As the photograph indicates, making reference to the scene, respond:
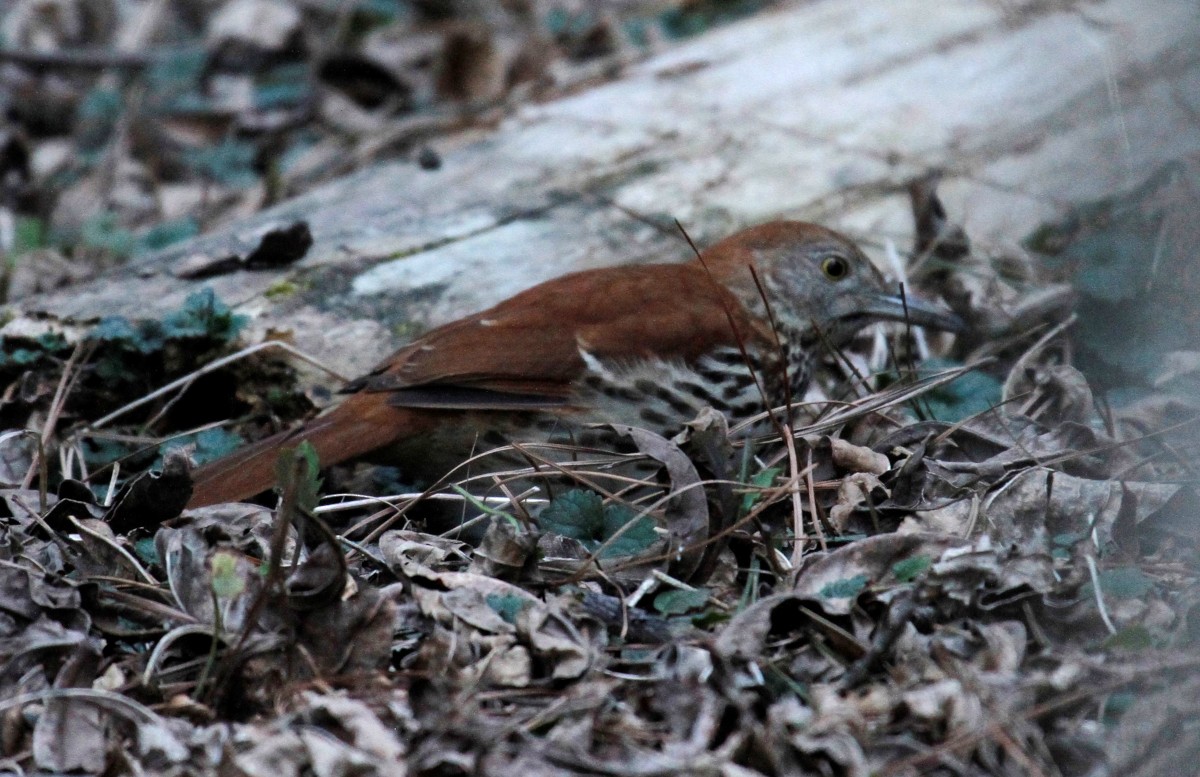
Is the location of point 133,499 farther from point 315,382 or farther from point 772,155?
point 772,155

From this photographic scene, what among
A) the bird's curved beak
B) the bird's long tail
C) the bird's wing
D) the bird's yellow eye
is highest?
the bird's wing

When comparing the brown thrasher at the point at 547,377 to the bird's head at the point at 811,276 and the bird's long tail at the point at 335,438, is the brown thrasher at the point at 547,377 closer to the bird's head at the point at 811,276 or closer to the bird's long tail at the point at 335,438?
the bird's long tail at the point at 335,438

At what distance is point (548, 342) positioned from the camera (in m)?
3.74

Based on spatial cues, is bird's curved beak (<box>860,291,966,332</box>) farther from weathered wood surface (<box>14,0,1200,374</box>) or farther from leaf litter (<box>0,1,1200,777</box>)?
weathered wood surface (<box>14,0,1200,374</box>)

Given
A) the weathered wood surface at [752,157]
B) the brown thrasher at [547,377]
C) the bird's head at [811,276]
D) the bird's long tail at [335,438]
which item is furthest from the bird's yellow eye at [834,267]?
the bird's long tail at [335,438]

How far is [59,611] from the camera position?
2777 millimetres

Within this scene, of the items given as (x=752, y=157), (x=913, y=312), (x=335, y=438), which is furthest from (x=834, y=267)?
(x=335, y=438)

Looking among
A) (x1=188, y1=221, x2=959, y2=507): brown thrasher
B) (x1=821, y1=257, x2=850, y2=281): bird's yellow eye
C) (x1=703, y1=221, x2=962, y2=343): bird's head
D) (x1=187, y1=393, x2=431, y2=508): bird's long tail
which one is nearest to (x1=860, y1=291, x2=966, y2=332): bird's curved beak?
(x1=703, y1=221, x2=962, y2=343): bird's head

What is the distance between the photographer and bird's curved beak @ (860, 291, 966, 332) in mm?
4344

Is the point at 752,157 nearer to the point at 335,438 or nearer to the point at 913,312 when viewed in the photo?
the point at 913,312

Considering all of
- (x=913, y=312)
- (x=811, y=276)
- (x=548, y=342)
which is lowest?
(x=913, y=312)

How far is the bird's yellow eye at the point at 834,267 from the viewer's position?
172 inches

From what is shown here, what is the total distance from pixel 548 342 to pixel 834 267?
44.6 inches

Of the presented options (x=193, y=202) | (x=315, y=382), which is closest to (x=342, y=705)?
(x=315, y=382)
